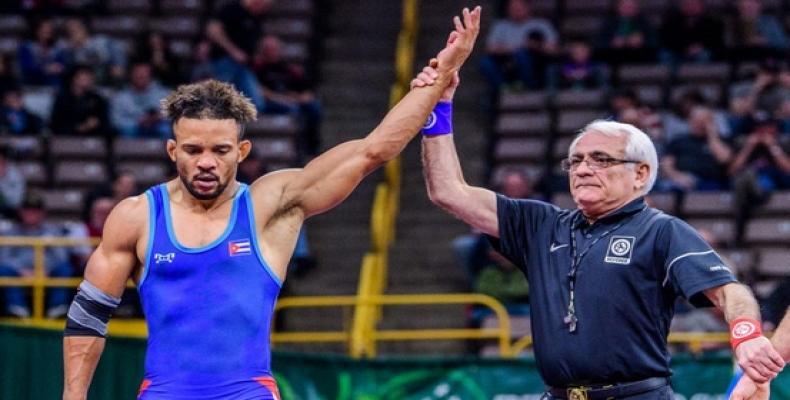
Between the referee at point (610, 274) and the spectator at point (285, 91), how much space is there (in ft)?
28.8

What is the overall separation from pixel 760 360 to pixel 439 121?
1.82 m

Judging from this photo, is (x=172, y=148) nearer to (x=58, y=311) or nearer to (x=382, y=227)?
(x=58, y=311)

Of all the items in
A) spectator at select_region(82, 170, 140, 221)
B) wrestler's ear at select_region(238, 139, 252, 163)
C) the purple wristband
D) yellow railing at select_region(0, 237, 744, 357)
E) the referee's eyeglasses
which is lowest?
yellow railing at select_region(0, 237, 744, 357)

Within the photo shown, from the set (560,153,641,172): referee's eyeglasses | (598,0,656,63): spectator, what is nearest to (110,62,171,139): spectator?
(598,0,656,63): spectator

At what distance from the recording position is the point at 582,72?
14.8m

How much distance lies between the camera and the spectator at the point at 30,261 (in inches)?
471

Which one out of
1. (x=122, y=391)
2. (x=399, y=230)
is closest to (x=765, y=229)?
(x=399, y=230)

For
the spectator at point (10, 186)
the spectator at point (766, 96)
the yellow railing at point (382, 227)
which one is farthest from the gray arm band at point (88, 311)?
the spectator at point (766, 96)

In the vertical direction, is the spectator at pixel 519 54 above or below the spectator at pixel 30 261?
above

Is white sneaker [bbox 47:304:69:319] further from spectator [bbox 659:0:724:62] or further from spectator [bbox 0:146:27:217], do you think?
spectator [bbox 659:0:724:62]

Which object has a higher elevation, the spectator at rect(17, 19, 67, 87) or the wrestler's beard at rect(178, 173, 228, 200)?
the spectator at rect(17, 19, 67, 87)

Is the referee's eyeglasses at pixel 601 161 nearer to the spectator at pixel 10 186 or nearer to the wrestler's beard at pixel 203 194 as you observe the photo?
the wrestler's beard at pixel 203 194

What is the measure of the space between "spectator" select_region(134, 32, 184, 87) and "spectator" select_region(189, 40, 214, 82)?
0.56 feet

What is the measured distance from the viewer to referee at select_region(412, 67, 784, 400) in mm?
5770
